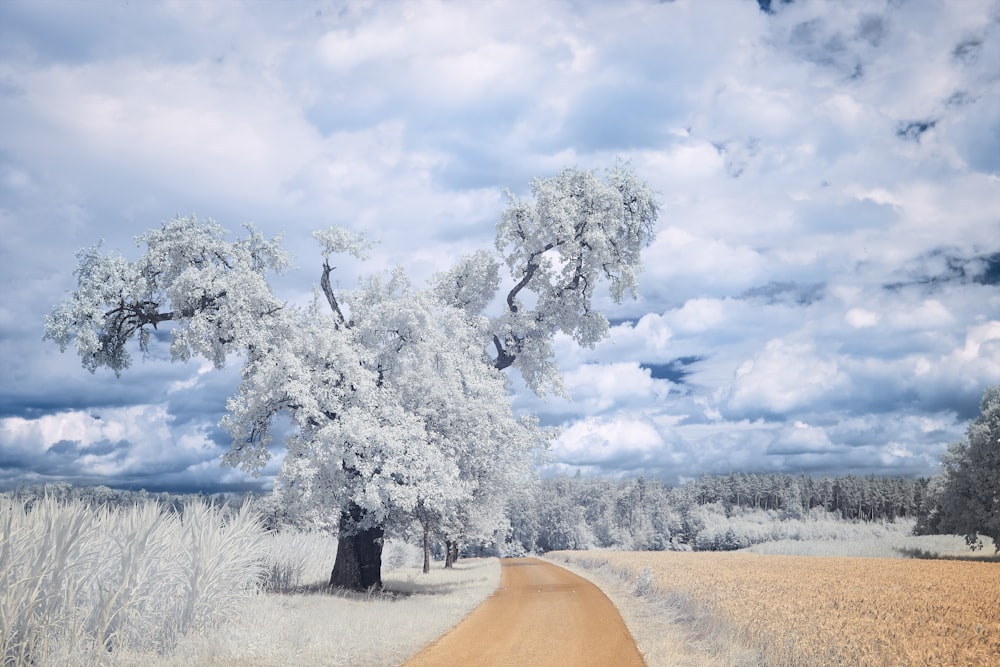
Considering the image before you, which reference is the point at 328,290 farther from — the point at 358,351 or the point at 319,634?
the point at 319,634

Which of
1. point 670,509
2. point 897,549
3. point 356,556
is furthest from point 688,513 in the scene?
point 356,556

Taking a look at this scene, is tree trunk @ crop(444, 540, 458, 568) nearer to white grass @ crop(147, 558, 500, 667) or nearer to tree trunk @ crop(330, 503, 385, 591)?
tree trunk @ crop(330, 503, 385, 591)

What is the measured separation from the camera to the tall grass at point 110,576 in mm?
9172

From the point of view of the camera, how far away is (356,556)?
2383 centimetres

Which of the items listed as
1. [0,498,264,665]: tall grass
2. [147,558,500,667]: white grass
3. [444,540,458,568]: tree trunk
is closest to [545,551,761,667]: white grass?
[147,558,500,667]: white grass

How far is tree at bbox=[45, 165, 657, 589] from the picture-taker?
20.7 meters

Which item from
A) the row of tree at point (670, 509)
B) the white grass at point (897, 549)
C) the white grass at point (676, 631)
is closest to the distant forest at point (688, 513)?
the row of tree at point (670, 509)

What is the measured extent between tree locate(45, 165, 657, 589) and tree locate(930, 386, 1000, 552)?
32.7 meters

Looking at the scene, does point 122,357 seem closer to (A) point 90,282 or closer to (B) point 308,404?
(A) point 90,282

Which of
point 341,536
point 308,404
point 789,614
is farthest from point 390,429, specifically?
point 789,614

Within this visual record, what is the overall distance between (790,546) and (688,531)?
222 ft

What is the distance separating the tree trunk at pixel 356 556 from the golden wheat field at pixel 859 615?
10.9m

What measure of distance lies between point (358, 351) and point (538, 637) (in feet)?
38.7

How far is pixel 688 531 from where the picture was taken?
124875 mm
